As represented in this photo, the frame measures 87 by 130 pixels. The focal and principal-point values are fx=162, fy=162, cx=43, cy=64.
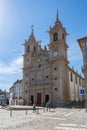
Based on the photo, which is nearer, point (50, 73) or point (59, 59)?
point (59, 59)

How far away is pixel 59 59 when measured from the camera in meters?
36.3

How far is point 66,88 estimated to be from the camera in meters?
36.7

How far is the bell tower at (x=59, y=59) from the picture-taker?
34.9m

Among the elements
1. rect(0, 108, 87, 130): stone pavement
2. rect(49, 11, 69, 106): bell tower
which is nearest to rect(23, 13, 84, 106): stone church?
rect(49, 11, 69, 106): bell tower

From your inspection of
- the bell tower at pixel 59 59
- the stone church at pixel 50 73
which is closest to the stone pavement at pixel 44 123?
the bell tower at pixel 59 59

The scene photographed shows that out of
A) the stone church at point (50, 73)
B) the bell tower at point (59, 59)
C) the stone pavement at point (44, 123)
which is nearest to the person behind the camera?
the stone pavement at point (44, 123)

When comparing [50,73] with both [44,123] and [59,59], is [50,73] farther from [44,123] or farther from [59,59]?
[44,123]

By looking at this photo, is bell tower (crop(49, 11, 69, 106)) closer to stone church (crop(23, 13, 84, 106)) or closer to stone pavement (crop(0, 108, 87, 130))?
stone church (crop(23, 13, 84, 106))

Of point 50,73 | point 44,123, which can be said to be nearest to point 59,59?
point 50,73

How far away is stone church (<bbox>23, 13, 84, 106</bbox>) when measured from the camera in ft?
117

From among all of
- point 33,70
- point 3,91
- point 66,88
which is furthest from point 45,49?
point 3,91

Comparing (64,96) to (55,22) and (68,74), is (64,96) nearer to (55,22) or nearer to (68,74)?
(68,74)

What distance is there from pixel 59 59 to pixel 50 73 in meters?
3.99

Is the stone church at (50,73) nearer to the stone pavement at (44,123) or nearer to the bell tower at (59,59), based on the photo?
the bell tower at (59,59)
